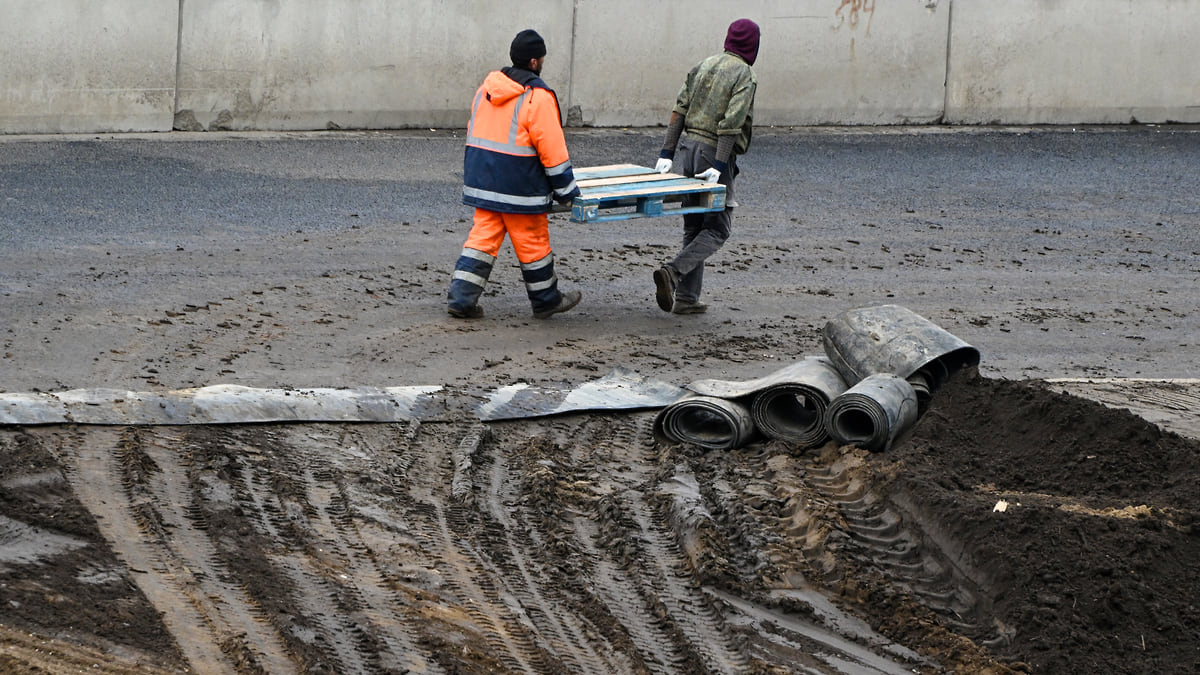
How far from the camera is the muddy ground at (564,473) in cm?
485

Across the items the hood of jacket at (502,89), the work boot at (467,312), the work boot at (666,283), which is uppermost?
the hood of jacket at (502,89)

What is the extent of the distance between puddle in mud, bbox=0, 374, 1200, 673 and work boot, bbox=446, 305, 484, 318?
198cm

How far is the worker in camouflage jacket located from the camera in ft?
29.7

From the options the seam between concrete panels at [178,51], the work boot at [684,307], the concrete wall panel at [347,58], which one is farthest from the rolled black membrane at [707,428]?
the seam between concrete panels at [178,51]

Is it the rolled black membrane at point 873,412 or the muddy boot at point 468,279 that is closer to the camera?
the rolled black membrane at point 873,412

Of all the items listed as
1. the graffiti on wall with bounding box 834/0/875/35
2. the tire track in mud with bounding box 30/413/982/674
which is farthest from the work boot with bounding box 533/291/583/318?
the graffiti on wall with bounding box 834/0/875/35

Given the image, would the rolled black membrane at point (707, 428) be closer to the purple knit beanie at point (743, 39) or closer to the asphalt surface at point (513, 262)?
the asphalt surface at point (513, 262)

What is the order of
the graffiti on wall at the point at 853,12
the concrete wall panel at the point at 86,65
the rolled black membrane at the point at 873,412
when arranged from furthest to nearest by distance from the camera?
the graffiti on wall at the point at 853,12 → the concrete wall panel at the point at 86,65 → the rolled black membrane at the point at 873,412

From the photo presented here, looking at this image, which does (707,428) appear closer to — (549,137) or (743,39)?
(549,137)

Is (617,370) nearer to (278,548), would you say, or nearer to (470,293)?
(470,293)

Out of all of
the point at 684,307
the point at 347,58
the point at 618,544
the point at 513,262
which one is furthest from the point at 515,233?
the point at 347,58

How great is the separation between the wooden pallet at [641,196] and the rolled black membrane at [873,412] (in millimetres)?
2420

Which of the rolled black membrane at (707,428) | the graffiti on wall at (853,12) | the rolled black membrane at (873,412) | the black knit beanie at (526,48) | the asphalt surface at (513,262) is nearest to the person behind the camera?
the rolled black membrane at (873,412)

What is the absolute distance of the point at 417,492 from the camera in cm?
607
